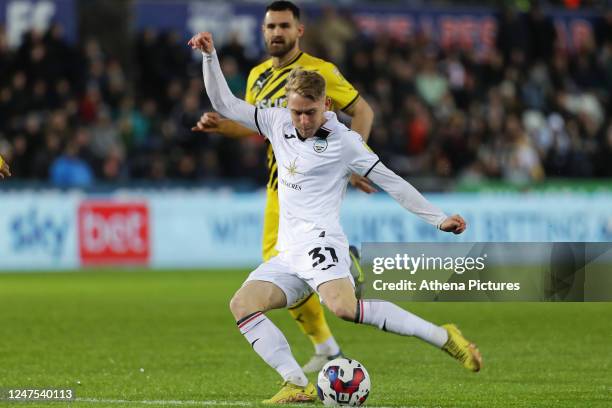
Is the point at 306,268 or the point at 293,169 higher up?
the point at 293,169

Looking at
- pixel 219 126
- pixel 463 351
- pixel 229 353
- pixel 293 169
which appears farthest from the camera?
pixel 229 353

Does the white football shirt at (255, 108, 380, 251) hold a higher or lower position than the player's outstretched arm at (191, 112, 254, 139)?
lower

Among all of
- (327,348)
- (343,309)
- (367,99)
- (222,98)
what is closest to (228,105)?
(222,98)

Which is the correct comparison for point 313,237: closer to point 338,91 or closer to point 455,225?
point 455,225

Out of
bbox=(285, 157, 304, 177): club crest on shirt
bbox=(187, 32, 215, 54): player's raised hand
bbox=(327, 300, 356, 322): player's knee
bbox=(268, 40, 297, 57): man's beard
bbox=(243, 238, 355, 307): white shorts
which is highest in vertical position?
bbox=(187, 32, 215, 54): player's raised hand

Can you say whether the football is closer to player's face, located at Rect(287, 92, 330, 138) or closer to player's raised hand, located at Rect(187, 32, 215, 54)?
player's face, located at Rect(287, 92, 330, 138)

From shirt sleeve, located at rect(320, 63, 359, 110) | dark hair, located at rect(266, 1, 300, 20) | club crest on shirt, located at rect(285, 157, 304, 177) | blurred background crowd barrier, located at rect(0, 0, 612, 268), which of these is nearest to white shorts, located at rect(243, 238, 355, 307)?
club crest on shirt, located at rect(285, 157, 304, 177)

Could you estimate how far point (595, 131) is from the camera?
24.2 meters

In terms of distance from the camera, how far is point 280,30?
8812mm

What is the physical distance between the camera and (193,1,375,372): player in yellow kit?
8.82 metres

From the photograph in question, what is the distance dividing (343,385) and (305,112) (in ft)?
4.89

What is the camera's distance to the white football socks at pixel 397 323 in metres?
7.22

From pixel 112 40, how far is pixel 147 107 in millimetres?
3227

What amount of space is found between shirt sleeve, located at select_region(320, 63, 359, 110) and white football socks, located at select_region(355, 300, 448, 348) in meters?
2.15
